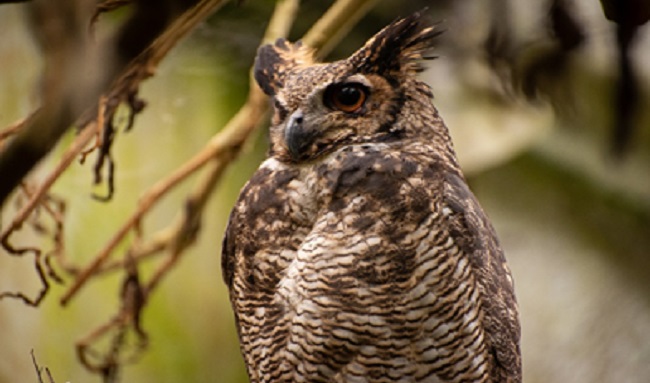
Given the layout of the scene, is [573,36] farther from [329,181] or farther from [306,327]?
[306,327]

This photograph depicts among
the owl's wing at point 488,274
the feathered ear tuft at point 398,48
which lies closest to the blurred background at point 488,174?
the feathered ear tuft at point 398,48

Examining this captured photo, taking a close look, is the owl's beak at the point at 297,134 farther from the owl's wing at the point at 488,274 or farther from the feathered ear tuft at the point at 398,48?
the owl's wing at the point at 488,274

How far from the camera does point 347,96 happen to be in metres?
1.32

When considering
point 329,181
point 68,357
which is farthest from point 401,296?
point 68,357

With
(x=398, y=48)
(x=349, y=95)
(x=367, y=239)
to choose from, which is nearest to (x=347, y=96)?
(x=349, y=95)

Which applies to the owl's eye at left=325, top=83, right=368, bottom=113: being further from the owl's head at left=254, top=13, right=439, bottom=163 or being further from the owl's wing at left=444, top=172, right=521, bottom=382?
the owl's wing at left=444, top=172, right=521, bottom=382

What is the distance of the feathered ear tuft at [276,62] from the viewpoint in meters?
1.43

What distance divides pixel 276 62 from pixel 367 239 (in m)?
0.36

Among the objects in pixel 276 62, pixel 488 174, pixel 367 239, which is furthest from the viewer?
pixel 488 174

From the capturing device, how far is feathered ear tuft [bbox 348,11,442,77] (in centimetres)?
132

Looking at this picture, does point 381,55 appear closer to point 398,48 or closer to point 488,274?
point 398,48

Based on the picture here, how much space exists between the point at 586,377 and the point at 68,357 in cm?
220

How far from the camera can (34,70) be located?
136 cm

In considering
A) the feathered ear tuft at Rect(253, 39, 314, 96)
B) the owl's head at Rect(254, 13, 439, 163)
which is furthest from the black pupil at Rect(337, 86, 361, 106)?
the feathered ear tuft at Rect(253, 39, 314, 96)
